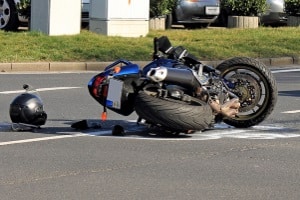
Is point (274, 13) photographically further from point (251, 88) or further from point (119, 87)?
point (119, 87)

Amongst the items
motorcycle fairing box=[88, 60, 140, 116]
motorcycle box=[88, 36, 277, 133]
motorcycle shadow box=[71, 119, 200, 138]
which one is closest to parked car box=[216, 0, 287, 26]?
motorcycle shadow box=[71, 119, 200, 138]

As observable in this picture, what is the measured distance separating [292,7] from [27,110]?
1725 centimetres

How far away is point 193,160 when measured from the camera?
8469mm

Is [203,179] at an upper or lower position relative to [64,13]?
lower

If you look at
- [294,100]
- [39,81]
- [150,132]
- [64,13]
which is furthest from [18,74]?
[150,132]

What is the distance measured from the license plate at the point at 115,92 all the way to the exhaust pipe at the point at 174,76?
13.7 inches

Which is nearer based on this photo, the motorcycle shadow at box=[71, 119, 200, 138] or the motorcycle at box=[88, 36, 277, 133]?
the motorcycle at box=[88, 36, 277, 133]

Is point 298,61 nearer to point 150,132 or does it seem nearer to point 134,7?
point 134,7

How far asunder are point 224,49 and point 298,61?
1548 millimetres

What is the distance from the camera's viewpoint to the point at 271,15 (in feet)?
85.2

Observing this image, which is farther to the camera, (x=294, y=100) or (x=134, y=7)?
(x=134, y=7)

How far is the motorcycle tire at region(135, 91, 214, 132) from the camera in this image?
9211mm

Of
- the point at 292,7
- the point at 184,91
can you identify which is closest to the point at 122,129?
the point at 184,91

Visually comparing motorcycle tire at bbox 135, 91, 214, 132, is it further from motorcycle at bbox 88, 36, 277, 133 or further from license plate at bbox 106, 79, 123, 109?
license plate at bbox 106, 79, 123, 109
